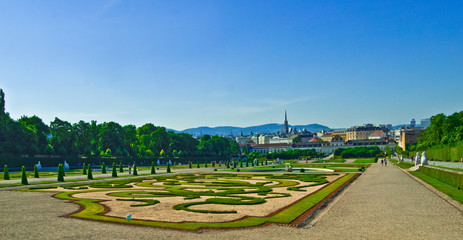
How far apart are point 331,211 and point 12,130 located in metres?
51.5

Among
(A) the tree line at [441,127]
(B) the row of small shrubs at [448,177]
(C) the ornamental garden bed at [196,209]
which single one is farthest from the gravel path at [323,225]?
(A) the tree line at [441,127]

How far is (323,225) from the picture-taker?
10.3 m

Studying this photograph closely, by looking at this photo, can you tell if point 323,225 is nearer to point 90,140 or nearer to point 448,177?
point 448,177

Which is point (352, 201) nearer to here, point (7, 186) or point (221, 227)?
point (221, 227)

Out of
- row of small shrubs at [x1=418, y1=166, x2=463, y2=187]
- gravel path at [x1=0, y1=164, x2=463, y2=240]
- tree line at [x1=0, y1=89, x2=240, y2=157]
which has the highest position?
tree line at [x1=0, y1=89, x2=240, y2=157]

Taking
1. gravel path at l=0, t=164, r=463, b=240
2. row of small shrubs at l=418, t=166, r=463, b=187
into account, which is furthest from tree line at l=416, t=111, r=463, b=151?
gravel path at l=0, t=164, r=463, b=240

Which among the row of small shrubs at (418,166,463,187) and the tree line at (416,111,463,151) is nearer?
the row of small shrubs at (418,166,463,187)

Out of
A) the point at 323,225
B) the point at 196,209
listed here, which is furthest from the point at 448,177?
the point at 196,209

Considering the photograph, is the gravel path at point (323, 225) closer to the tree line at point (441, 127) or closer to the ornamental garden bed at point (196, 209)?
the ornamental garden bed at point (196, 209)

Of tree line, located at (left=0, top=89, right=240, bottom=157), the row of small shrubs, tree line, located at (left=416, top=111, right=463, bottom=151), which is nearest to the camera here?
the row of small shrubs

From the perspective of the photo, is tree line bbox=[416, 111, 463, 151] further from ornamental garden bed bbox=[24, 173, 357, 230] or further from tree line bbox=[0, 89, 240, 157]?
ornamental garden bed bbox=[24, 173, 357, 230]

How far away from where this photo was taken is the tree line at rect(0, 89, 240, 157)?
5219 cm

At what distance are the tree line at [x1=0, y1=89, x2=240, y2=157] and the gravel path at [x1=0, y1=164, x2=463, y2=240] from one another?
4315cm

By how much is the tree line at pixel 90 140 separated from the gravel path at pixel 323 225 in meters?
43.1
